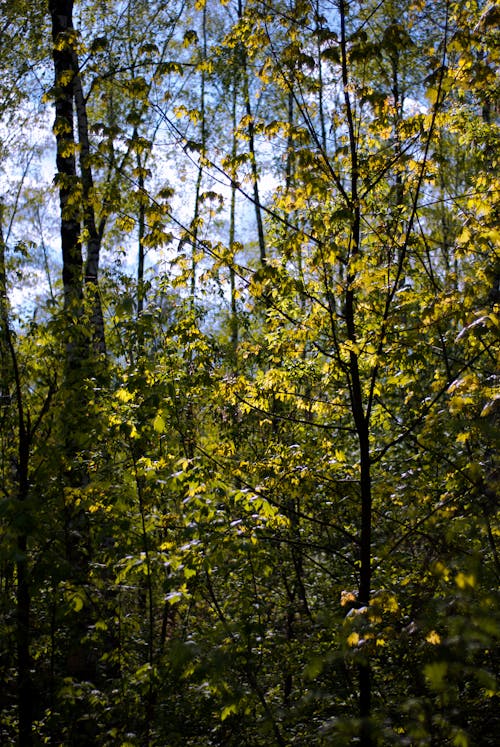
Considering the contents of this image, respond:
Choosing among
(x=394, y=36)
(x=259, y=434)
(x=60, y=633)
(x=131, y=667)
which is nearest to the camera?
(x=394, y=36)

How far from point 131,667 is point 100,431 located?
3.06 m

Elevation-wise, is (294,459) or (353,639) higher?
(294,459)

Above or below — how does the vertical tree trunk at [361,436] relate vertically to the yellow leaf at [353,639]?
above

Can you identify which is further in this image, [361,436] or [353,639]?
[361,436]

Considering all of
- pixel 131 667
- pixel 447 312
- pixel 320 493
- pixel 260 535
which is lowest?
pixel 131 667

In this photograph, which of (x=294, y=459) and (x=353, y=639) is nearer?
(x=353, y=639)

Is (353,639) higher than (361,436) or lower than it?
lower

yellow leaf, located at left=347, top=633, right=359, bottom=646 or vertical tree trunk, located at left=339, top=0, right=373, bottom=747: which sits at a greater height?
vertical tree trunk, located at left=339, top=0, right=373, bottom=747

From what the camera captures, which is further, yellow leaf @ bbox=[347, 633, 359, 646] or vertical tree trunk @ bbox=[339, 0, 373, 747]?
vertical tree trunk @ bbox=[339, 0, 373, 747]

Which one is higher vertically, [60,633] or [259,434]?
[259,434]

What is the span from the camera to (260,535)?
3877mm

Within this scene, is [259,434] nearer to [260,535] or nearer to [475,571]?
[260,535]

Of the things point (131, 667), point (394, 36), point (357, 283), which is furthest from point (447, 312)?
point (131, 667)

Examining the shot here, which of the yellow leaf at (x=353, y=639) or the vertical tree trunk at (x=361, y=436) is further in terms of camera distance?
the vertical tree trunk at (x=361, y=436)
